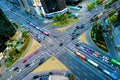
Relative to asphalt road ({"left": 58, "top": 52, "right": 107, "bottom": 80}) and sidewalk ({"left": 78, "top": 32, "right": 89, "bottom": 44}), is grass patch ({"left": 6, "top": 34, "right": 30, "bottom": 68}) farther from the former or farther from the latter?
sidewalk ({"left": 78, "top": 32, "right": 89, "bottom": 44})

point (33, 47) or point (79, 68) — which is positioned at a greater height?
point (33, 47)

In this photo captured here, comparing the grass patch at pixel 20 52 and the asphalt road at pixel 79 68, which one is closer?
the asphalt road at pixel 79 68

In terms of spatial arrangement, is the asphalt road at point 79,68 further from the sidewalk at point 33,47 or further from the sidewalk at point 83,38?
the sidewalk at point 33,47

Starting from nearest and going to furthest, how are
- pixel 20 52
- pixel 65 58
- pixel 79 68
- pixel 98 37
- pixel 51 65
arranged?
pixel 79 68 < pixel 51 65 < pixel 65 58 < pixel 98 37 < pixel 20 52

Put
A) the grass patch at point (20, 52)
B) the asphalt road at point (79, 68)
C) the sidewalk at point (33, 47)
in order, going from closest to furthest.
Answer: the asphalt road at point (79, 68)
the grass patch at point (20, 52)
the sidewalk at point (33, 47)

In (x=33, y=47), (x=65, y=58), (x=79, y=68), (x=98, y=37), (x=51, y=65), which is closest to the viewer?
(x=79, y=68)

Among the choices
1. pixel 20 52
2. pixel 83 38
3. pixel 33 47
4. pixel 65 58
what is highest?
pixel 83 38

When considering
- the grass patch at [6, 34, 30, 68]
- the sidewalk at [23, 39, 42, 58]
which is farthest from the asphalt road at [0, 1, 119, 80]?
the grass patch at [6, 34, 30, 68]

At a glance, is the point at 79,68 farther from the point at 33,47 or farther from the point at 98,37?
the point at 33,47

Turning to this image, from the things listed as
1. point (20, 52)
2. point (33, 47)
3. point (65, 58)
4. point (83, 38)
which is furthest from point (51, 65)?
point (20, 52)

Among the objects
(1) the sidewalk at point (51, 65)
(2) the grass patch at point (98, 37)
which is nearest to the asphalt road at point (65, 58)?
(1) the sidewalk at point (51, 65)

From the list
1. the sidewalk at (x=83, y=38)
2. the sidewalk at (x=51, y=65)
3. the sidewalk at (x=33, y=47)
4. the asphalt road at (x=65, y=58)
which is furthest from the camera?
the sidewalk at (x=33, y=47)

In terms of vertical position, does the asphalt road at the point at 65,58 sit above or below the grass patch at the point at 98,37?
below
